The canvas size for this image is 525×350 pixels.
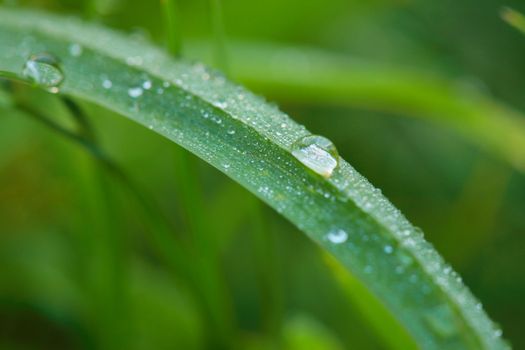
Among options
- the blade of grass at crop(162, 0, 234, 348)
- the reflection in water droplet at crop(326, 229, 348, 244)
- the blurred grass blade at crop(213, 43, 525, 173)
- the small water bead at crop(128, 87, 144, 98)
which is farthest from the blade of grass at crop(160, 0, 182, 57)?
the blurred grass blade at crop(213, 43, 525, 173)

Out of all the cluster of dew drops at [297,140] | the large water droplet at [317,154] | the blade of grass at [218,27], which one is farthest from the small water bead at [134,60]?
the large water droplet at [317,154]

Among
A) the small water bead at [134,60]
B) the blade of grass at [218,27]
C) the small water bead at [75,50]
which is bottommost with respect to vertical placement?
the small water bead at [134,60]

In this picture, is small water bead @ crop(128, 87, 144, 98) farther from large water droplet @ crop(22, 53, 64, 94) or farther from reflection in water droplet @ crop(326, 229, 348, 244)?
reflection in water droplet @ crop(326, 229, 348, 244)

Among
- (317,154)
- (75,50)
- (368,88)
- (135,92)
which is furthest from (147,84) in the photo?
(368,88)

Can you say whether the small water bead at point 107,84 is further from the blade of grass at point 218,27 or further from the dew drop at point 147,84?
the blade of grass at point 218,27

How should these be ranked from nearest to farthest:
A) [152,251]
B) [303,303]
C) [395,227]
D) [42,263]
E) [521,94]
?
[395,227] < [42,263] < [303,303] < [152,251] < [521,94]

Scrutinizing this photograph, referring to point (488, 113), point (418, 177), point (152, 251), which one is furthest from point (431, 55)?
point (152, 251)

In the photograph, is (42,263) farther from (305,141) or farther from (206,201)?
(305,141)
